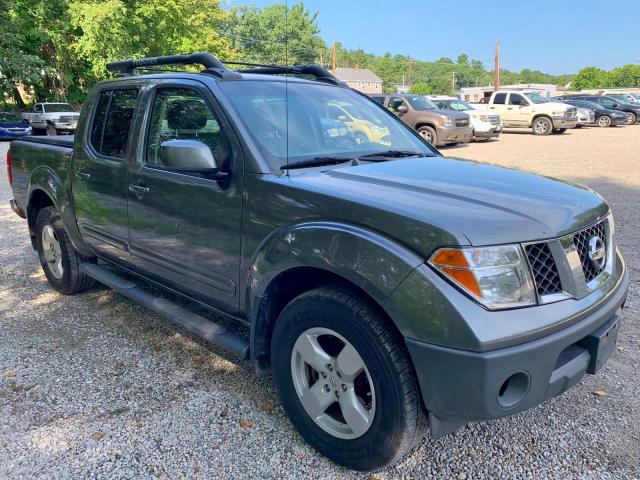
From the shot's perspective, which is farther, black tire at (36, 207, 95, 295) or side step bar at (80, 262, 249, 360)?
black tire at (36, 207, 95, 295)

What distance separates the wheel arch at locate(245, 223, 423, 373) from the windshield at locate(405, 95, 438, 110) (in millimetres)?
16505

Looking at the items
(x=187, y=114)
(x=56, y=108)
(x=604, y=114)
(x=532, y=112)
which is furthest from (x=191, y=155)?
(x=604, y=114)

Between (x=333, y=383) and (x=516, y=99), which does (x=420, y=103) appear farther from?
(x=333, y=383)

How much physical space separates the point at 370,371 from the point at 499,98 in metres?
25.0

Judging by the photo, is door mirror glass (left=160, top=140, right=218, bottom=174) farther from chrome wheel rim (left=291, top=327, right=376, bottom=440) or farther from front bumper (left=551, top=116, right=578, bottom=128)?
front bumper (left=551, top=116, right=578, bottom=128)

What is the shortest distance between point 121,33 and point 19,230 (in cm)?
2587

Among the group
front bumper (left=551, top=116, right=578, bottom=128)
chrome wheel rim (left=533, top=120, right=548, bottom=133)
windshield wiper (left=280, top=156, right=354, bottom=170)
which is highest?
windshield wiper (left=280, top=156, right=354, bottom=170)

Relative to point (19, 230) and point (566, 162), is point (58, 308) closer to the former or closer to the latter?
point (19, 230)

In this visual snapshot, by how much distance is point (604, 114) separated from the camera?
29.7 m

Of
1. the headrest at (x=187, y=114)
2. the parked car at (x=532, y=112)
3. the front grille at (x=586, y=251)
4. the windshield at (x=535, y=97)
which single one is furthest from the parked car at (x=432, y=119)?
the front grille at (x=586, y=251)

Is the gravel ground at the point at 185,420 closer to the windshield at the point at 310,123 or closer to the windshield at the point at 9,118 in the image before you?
the windshield at the point at 310,123

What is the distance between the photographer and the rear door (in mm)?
3793

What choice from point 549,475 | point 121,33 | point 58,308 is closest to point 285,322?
point 549,475

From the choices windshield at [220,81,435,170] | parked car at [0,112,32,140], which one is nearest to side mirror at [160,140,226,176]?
windshield at [220,81,435,170]
